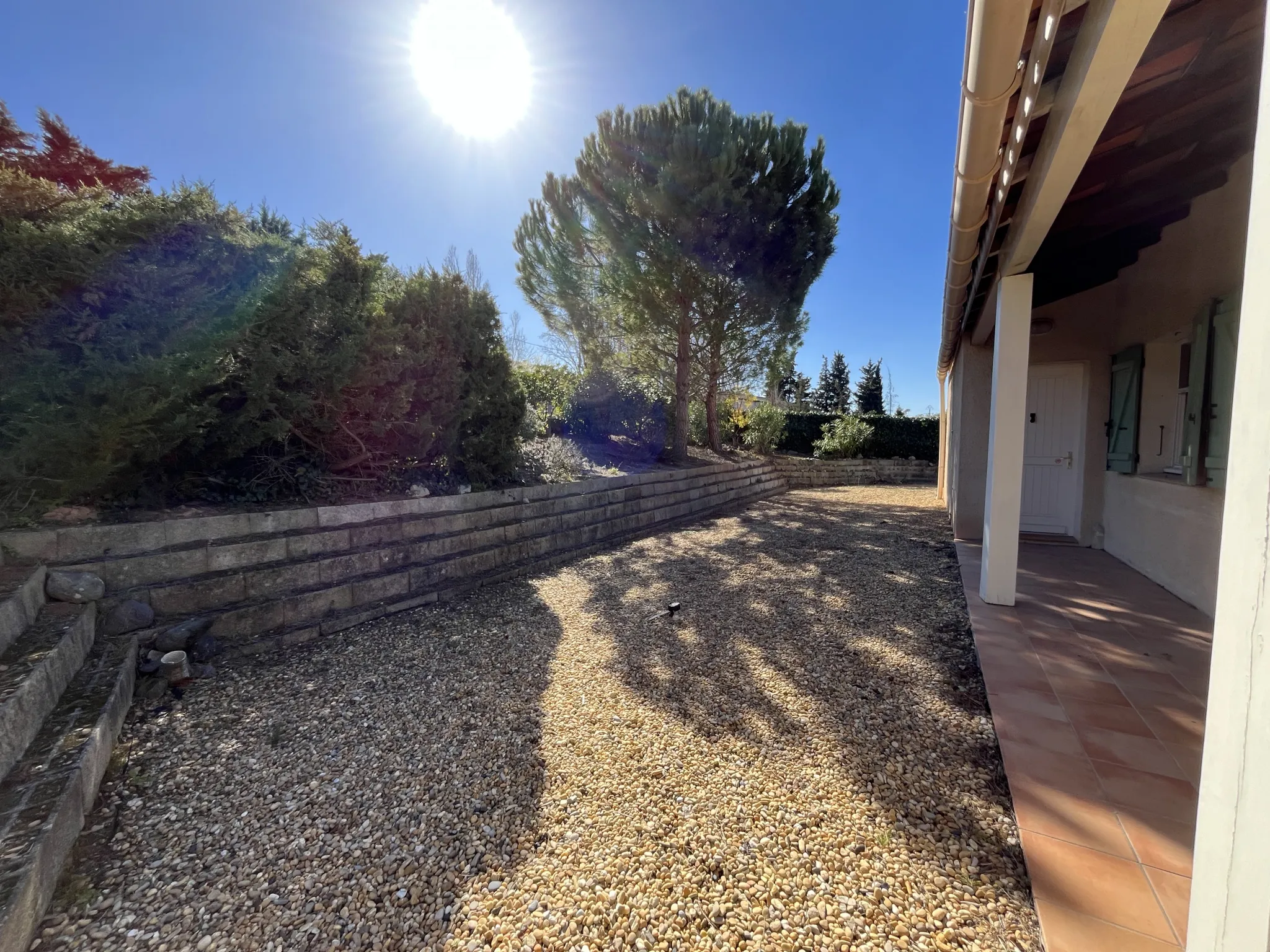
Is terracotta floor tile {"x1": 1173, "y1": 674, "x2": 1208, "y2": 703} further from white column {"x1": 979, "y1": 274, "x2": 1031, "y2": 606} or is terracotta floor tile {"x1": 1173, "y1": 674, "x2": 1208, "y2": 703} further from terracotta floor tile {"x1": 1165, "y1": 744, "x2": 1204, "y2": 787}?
white column {"x1": 979, "y1": 274, "x2": 1031, "y2": 606}

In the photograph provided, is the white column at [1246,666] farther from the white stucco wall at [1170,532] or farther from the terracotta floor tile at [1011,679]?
the white stucco wall at [1170,532]

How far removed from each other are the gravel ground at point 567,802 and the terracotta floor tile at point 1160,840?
337 mm

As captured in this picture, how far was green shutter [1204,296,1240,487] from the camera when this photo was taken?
3.22m

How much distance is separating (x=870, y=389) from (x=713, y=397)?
81.7 ft

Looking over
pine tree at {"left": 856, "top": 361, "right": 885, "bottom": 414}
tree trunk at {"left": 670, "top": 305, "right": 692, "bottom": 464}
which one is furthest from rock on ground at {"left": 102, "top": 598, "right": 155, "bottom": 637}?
pine tree at {"left": 856, "top": 361, "right": 885, "bottom": 414}

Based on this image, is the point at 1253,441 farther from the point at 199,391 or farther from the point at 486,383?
the point at 486,383

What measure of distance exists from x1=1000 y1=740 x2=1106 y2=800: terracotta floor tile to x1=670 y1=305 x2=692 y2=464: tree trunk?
7.28 metres

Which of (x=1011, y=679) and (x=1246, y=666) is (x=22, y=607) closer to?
(x=1246, y=666)

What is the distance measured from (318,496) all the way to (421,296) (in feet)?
6.34

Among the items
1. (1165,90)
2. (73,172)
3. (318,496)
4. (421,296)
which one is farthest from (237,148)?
(1165,90)

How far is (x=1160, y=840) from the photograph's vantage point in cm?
162

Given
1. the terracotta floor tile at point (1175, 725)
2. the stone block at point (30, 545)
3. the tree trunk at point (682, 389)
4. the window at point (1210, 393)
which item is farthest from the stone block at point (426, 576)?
the tree trunk at point (682, 389)

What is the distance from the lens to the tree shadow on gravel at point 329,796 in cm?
142

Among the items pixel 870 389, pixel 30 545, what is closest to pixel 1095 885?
pixel 30 545
